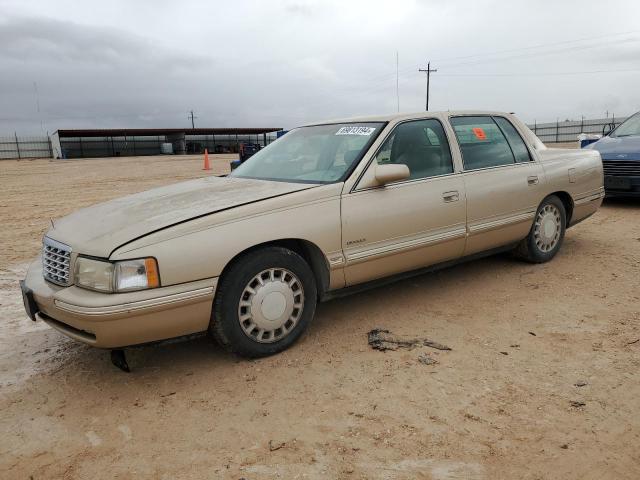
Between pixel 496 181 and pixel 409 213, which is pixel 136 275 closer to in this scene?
pixel 409 213

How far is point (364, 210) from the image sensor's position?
3.44 metres

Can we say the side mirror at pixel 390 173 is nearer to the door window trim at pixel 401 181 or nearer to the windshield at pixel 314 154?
the door window trim at pixel 401 181

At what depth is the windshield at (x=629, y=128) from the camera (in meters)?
8.58

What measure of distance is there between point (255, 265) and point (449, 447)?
4.72 ft

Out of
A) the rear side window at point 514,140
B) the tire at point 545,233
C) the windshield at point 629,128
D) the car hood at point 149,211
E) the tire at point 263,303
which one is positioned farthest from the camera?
the windshield at point 629,128

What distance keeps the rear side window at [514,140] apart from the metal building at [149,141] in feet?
151

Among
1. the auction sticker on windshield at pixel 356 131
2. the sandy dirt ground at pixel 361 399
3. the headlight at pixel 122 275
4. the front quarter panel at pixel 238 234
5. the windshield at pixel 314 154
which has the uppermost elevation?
the auction sticker on windshield at pixel 356 131

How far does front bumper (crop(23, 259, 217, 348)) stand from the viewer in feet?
8.66

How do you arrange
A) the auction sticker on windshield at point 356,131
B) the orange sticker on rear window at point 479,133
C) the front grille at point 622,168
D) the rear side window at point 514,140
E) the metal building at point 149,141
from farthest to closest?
the metal building at point 149,141, the front grille at point 622,168, the rear side window at point 514,140, the orange sticker on rear window at point 479,133, the auction sticker on windshield at point 356,131

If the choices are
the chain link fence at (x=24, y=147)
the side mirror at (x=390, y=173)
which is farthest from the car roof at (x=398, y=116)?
the chain link fence at (x=24, y=147)

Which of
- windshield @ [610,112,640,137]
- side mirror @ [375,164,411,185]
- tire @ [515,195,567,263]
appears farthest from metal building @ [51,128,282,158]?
side mirror @ [375,164,411,185]

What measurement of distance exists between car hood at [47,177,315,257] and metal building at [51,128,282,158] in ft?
154

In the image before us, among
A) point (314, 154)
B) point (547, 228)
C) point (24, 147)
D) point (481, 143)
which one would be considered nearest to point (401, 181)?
point (314, 154)

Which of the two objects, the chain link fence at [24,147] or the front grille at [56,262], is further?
the chain link fence at [24,147]
